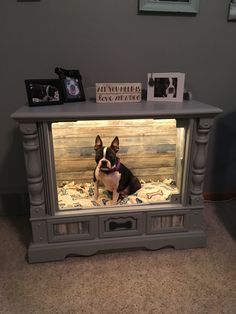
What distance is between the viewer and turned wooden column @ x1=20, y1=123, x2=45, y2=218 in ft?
3.80

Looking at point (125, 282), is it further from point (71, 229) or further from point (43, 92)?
point (43, 92)

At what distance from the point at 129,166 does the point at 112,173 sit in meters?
0.16

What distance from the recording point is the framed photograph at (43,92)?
124 cm

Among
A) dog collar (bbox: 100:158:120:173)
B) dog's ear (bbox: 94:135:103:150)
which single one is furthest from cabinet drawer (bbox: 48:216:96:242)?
dog's ear (bbox: 94:135:103:150)

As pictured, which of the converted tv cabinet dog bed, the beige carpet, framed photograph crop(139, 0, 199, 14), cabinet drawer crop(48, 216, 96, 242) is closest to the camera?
the beige carpet

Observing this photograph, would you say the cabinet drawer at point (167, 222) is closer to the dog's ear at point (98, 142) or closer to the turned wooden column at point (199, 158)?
the turned wooden column at point (199, 158)

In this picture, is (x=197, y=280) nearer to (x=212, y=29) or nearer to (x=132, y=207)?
(x=132, y=207)

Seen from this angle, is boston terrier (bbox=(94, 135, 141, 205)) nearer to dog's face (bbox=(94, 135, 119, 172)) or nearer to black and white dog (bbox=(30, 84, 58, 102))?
dog's face (bbox=(94, 135, 119, 172))

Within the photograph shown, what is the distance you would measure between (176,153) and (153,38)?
0.69 m

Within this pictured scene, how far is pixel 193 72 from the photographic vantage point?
5.34ft

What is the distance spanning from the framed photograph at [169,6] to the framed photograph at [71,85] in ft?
1.71

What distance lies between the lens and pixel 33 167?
3.99 feet

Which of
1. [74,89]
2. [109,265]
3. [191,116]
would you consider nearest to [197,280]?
[109,265]

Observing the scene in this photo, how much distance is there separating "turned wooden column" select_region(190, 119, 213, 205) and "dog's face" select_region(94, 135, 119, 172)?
0.41 meters
